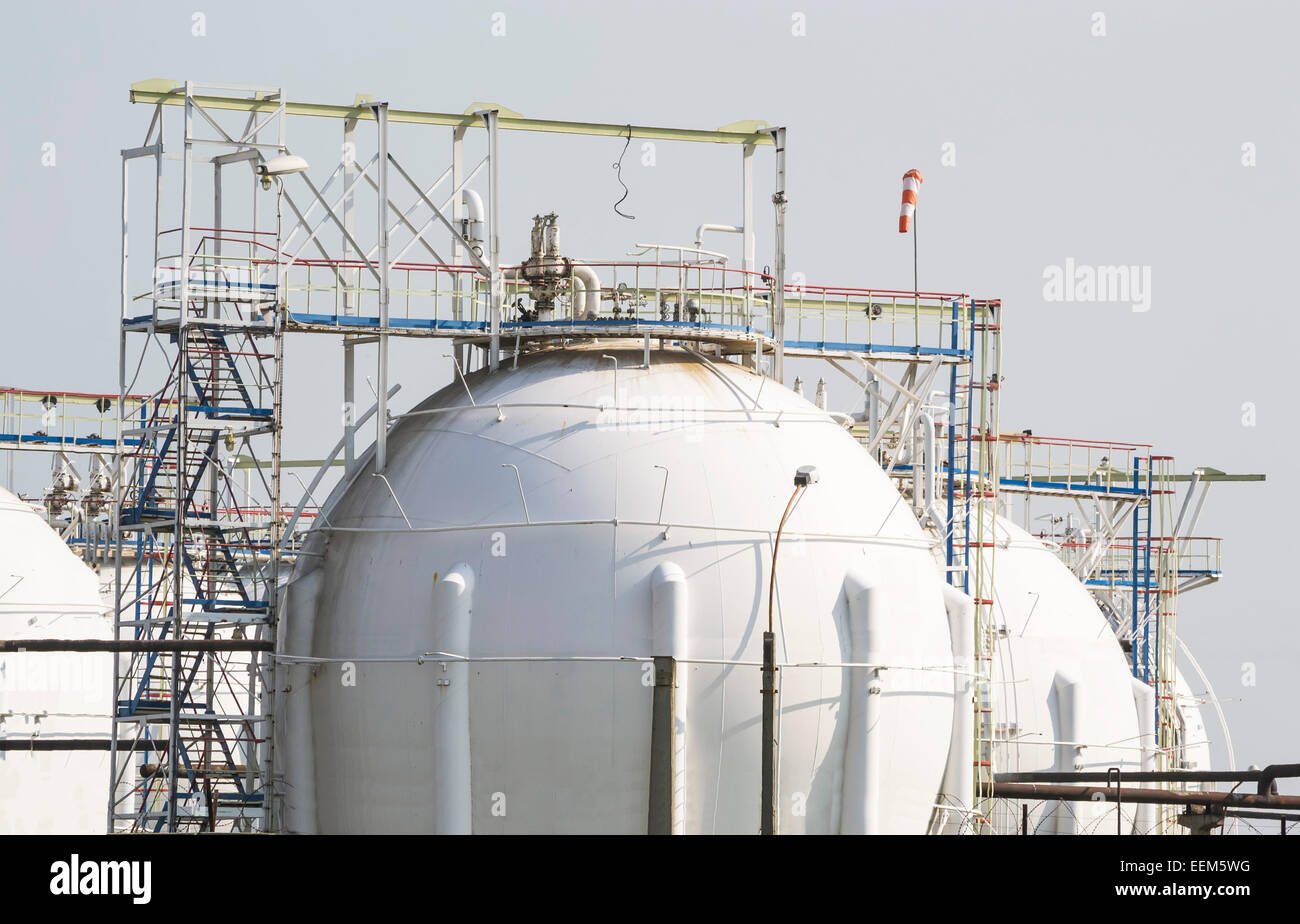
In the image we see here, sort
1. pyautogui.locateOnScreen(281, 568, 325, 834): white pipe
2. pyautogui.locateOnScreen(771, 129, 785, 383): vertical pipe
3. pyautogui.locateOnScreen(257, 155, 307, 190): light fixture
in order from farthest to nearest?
pyautogui.locateOnScreen(771, 129, 785, 383): vertical pipe → pyautogui.locateOnScreen(257, 155, 307, 190): light fixture → pyautogui.locateOnScreen(281, 568, 325, 834): white pipe

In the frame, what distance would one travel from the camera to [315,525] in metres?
31.4

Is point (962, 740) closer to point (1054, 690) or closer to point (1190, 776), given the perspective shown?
point (1190, 776)

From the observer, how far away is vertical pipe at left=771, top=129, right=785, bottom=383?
3362cm

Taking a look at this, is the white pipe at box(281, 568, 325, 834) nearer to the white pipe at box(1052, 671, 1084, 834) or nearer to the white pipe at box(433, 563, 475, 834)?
the white pipe at box(433, 563, 475, 834)

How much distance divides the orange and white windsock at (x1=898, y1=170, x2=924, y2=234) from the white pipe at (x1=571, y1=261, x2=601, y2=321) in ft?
22.9

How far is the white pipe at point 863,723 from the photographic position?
28094mm

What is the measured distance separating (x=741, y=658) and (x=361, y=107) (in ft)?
42.2

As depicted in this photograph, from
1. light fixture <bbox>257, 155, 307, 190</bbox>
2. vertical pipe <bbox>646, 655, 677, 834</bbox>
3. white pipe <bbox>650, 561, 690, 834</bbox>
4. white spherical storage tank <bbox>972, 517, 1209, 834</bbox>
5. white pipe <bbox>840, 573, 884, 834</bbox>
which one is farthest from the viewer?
white spherical storage tank <bbox>972, 517, 1209, 834</bbox>

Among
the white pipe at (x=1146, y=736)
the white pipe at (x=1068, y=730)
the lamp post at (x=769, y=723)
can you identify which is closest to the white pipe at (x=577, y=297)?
A: the lamp post at (x=769, y=723)

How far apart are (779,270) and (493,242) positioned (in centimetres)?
519

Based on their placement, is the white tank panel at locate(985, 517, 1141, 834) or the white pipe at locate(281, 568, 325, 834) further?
the white tank panel at locate(985, 517, 1141, 834)

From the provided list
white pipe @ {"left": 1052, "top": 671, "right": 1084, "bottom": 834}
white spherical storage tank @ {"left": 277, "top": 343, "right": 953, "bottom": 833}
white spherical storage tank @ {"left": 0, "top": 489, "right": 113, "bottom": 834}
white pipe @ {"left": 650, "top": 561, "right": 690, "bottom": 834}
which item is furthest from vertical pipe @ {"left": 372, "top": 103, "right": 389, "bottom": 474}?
white pipe @ {"left": 1052, "top": 671, "right": 1084, "bottom": 834}
